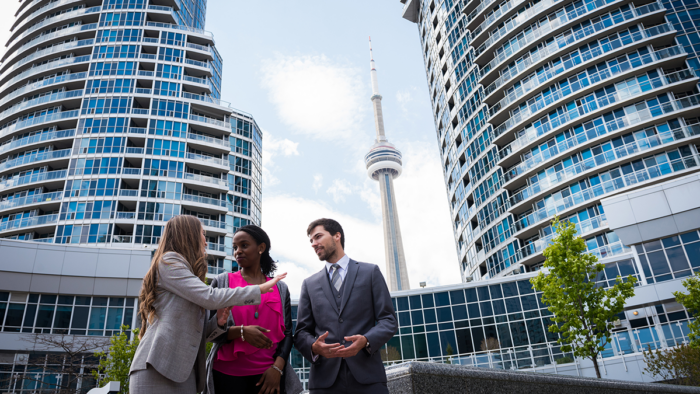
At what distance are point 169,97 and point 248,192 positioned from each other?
12615 millimetres

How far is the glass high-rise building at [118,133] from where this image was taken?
4575 cm

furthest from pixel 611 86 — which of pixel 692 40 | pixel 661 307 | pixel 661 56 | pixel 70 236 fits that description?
pixel 70 236

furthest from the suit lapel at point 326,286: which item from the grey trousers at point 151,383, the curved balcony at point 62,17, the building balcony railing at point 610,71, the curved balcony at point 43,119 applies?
the curved balcony at point 62,17

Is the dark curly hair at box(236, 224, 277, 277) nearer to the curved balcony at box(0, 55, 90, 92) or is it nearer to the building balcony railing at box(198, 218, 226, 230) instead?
the building balcony railing at box(198, 218, 226, 230)

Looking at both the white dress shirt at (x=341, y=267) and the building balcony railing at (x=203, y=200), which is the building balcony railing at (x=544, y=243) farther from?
the white dress shirt at (x=341, y=267)

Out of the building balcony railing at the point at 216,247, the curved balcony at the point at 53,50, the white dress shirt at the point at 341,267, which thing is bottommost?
the white dress shirt at the point at 341,267

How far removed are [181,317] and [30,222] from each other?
1958 inches

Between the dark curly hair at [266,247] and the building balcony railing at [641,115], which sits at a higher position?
the building balcony railing at [641,115]

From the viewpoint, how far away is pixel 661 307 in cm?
2875

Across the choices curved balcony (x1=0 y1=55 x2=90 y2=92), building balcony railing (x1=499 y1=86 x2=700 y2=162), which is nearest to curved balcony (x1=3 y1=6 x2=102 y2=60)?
curved balcony (x1=0 y1=55 x2=90 y2=92)

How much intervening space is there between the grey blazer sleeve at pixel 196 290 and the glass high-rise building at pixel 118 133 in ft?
139

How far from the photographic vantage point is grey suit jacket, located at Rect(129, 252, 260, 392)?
137 inches

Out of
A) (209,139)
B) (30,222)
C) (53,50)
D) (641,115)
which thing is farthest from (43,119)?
(641,115)

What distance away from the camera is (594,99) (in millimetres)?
39594
